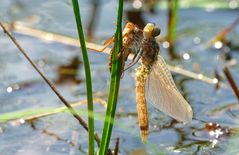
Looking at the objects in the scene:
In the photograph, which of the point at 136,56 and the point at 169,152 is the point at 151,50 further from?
the point at 169,152

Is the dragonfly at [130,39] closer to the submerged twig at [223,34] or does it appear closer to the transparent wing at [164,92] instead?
the transparent wing at [164,92]

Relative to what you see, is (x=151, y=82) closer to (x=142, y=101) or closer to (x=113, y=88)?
(x=142, y=101)

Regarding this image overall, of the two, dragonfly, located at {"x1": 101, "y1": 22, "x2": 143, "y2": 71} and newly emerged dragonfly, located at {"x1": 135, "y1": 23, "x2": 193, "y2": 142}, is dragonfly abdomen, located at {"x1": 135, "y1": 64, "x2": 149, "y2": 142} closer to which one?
newly emerged dragonfly, located at {"x1": 135, "y1": 23, "x2": 193, "y2": 142}

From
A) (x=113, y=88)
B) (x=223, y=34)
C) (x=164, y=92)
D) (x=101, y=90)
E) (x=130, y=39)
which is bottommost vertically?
(x=113, y=88)

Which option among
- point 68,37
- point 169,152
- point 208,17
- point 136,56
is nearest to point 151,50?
point 136,56

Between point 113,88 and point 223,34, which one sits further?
point 223,34

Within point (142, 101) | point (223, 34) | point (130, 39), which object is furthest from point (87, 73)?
point (223, 34)

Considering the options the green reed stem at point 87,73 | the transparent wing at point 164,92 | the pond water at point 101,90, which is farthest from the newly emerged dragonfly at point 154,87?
the green reed stem at point 87,73
